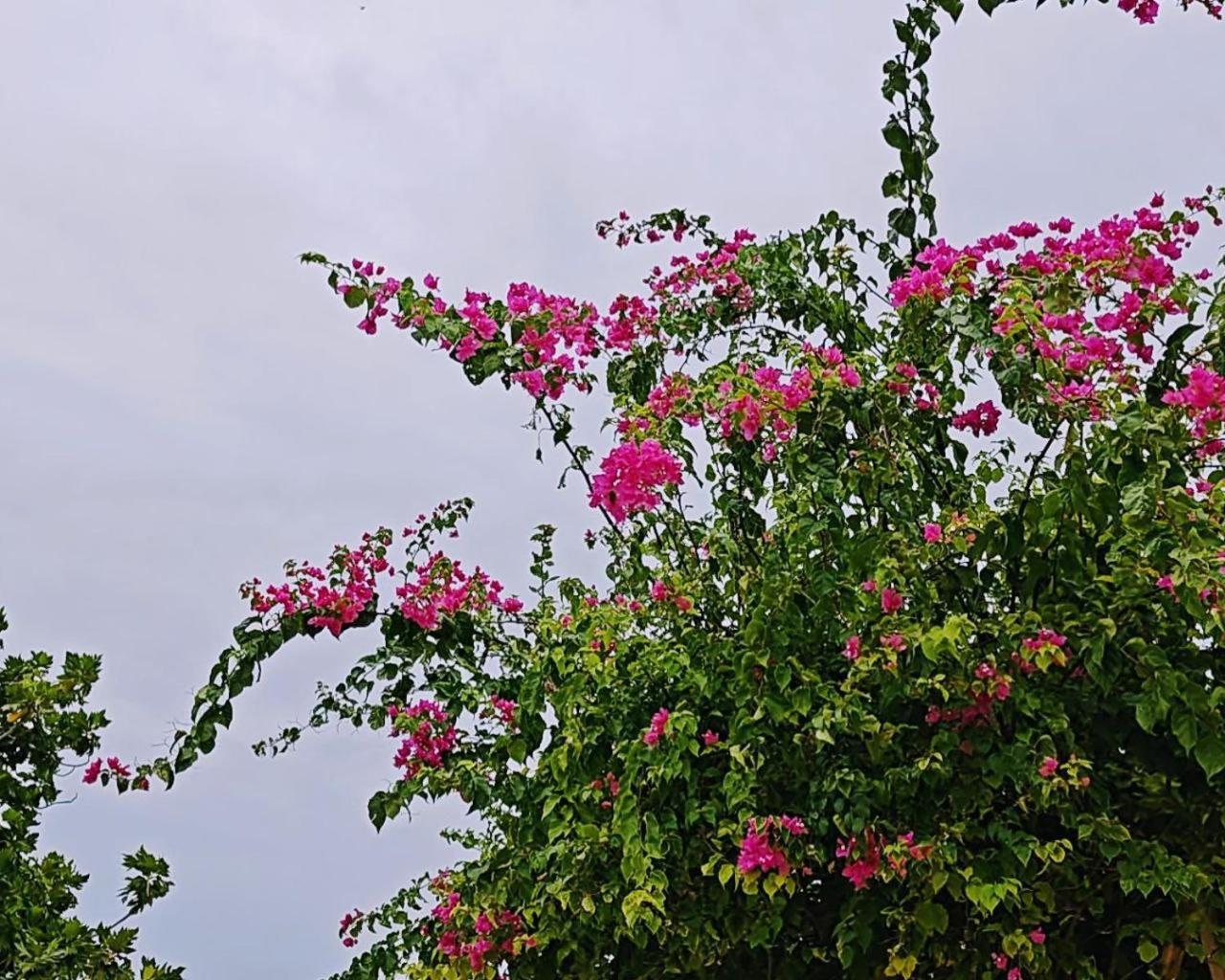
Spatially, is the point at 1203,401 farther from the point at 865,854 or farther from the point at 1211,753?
the point at 865,854

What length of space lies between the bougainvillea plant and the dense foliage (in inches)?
26.8

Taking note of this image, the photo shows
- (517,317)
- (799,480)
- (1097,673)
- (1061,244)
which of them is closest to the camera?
(1097,673)

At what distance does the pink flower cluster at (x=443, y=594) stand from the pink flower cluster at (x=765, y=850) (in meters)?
1.23

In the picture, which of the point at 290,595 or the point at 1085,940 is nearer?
the point at 1085,940

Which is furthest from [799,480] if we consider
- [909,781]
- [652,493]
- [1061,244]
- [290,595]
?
[290,595]

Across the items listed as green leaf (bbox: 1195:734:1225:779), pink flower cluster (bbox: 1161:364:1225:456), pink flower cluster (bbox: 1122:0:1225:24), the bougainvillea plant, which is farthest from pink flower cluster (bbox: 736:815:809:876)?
pink flower cluster (bbox: 1122:0:1225:24)

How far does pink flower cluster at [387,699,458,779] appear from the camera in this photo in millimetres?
3295

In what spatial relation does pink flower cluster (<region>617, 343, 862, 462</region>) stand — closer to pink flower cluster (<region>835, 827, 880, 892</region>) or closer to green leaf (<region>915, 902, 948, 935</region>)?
pink flower cluster (<region>835, 827, 880, 892</region>)

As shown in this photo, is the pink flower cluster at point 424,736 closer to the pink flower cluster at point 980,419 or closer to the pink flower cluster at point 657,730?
the pink flower cluster at point 657,730

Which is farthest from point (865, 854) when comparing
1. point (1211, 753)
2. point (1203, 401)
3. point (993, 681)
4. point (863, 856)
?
point (1203, 401)

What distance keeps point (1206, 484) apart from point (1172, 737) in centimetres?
50

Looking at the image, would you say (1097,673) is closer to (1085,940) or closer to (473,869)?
(1085,940)

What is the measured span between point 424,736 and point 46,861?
916 millimetres

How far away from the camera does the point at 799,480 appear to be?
2.52 meters
